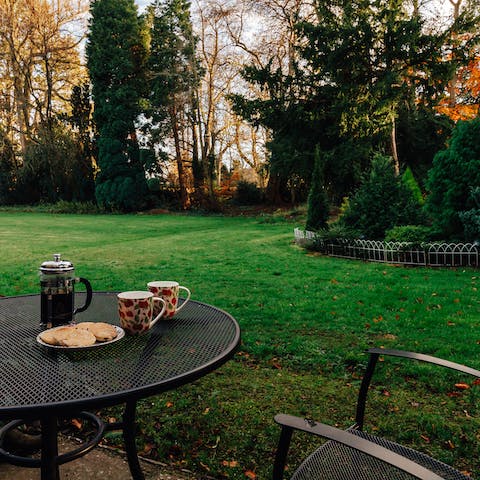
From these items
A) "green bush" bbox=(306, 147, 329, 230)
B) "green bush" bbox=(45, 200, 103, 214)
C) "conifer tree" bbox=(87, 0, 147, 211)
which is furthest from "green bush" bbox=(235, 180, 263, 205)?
"green bush" bbox=(306, 147, 329, 230)

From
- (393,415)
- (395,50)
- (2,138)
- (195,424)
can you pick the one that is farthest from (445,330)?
(2,138)

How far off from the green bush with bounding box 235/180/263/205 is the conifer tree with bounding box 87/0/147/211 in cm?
539

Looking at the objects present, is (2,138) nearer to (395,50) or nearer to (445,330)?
(395,50)

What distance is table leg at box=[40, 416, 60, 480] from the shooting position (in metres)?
1.60

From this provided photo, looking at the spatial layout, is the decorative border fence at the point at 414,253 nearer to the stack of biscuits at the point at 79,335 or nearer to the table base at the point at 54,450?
the table base at the point at 54,450

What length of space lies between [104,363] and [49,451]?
552 millimetres

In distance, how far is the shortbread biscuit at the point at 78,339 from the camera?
1.45 metres

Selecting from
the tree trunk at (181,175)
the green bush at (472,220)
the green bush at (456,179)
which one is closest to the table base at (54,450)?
the green bush at (472,220)

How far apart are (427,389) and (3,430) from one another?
2.58m

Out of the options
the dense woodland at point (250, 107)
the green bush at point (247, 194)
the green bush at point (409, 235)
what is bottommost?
the green bush at point (409, 235)

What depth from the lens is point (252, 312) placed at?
4820 mm

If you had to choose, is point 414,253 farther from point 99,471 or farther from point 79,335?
point 79,335

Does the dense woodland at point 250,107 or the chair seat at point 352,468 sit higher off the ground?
the dense woodland at point 250,107

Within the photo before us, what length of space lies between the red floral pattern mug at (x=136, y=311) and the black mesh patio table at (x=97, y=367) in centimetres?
4
